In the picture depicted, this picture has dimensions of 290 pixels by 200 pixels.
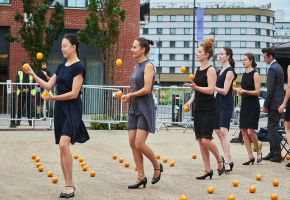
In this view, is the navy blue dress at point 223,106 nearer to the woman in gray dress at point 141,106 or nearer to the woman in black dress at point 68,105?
the woman in gray dress at point 141,106

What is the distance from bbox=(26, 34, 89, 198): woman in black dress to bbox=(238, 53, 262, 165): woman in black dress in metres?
4.31

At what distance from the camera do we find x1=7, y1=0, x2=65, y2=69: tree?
26.6 metres

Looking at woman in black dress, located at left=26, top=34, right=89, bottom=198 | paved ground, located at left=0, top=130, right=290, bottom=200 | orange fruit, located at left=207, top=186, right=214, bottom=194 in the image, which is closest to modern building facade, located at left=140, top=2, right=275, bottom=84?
paved ground, located at left=0, top=130, right=290, bottom=200

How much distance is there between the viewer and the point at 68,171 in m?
8.15

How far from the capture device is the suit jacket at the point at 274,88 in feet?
40.7

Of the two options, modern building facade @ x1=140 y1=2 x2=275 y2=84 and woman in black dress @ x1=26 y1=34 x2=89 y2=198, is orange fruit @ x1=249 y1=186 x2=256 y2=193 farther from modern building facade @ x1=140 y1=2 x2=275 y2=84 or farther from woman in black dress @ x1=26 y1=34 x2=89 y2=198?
modern building facade @ x1=140 y1=2 x2=275 y2=84

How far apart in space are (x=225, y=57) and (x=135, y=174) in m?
2.39

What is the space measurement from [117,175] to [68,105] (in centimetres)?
241

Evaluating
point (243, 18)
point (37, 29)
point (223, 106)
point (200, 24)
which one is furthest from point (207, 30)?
point (223, 106)

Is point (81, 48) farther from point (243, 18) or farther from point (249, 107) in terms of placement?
point (243, 18)

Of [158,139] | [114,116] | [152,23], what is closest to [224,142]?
[158,139]

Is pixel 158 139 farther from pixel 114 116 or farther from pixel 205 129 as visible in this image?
pixel 205 129

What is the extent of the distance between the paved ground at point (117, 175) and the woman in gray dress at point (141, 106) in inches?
20.2

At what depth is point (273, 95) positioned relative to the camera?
12.5 m
